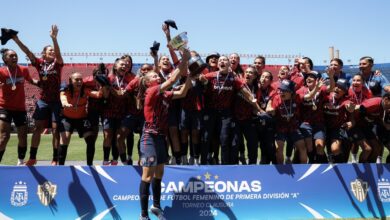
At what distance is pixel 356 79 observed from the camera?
739cm

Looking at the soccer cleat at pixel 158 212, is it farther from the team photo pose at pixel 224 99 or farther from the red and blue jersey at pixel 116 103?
the red and blue jersey at pixel 116 103

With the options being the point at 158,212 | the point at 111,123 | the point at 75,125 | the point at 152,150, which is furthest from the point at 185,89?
the point at 75,125

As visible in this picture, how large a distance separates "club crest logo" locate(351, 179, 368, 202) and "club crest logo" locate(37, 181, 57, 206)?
453 cm

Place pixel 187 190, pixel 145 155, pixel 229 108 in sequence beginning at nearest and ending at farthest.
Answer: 1. pixel 145 155
2. pixel 187 190
3. pixel 229 108

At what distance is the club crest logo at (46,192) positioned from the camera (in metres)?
5.59

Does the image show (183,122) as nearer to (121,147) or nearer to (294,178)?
(121,147)

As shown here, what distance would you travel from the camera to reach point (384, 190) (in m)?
6.21

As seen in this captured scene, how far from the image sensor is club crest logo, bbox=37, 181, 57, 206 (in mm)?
5586

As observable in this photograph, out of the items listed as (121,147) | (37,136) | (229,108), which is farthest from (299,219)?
(37,136)

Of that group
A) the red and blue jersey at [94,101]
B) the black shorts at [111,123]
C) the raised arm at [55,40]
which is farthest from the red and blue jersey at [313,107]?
the raised arm at [55,40]

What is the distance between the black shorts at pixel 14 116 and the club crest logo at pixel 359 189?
586cm

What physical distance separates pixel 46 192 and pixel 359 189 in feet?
15.6

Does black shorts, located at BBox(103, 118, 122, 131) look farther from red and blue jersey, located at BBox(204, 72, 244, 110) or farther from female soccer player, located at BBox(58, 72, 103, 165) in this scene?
red and blue jersey, located at BBox(204, 72, 244, 110)

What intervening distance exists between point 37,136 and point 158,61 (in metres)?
2.75
